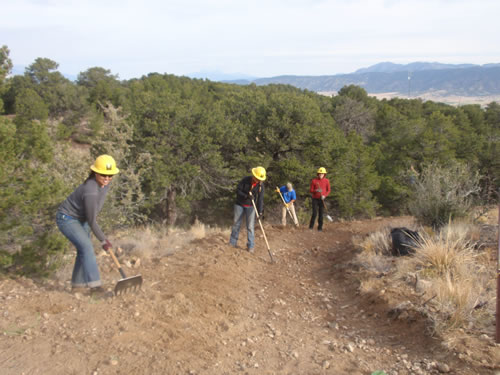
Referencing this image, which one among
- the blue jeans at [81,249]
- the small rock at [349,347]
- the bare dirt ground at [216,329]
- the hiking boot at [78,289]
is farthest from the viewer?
the hiking boot at [78,289]

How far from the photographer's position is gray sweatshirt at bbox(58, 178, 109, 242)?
4766 millimetres

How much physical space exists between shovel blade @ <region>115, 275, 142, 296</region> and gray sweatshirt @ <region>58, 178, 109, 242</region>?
650 mm

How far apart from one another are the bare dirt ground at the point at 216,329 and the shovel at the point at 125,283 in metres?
0.12

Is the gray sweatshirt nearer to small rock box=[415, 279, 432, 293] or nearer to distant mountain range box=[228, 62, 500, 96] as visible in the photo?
small rock box=[415, 279, 432, 293]

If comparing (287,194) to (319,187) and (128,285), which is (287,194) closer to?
(319,187)

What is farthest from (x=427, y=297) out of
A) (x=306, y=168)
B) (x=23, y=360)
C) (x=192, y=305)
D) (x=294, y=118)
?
(x=294, y=118)

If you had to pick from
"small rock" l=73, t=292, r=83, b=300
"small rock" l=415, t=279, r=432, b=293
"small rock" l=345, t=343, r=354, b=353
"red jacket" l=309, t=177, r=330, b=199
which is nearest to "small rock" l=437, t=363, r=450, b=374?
"small rock" l=345, t=343, r=354, b=353

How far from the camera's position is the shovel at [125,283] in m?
5.03

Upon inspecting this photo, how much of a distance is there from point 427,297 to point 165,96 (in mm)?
17907

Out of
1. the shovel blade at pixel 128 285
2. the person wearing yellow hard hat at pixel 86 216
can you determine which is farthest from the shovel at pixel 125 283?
the person wearing yellow hard hat at pixel 86 216

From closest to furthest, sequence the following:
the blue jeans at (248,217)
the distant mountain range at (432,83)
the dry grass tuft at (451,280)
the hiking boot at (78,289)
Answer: the dry grass tuft at (451,280) → the hiking boot at (78,289) → the blue jeans at (248,217) → the distant mountain range at (432,83)

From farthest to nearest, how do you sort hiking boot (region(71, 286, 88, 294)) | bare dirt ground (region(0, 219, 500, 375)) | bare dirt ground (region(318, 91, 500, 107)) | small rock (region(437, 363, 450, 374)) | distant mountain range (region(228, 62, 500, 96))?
1. distant mountain range (region(228, 62, 500, 96))
2. bare dirt ground (region(318, 91, 500, 107))
3. hiking boot (region(71, 286, 88, 294))
4. bare dirt ground (region(0, 219, 500, 375))
5. small rock (region(437, 363, 450, 374))

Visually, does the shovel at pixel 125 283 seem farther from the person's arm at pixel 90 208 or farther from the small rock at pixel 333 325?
the small rock at pixel 333 325

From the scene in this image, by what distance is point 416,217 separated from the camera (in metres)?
9.34
